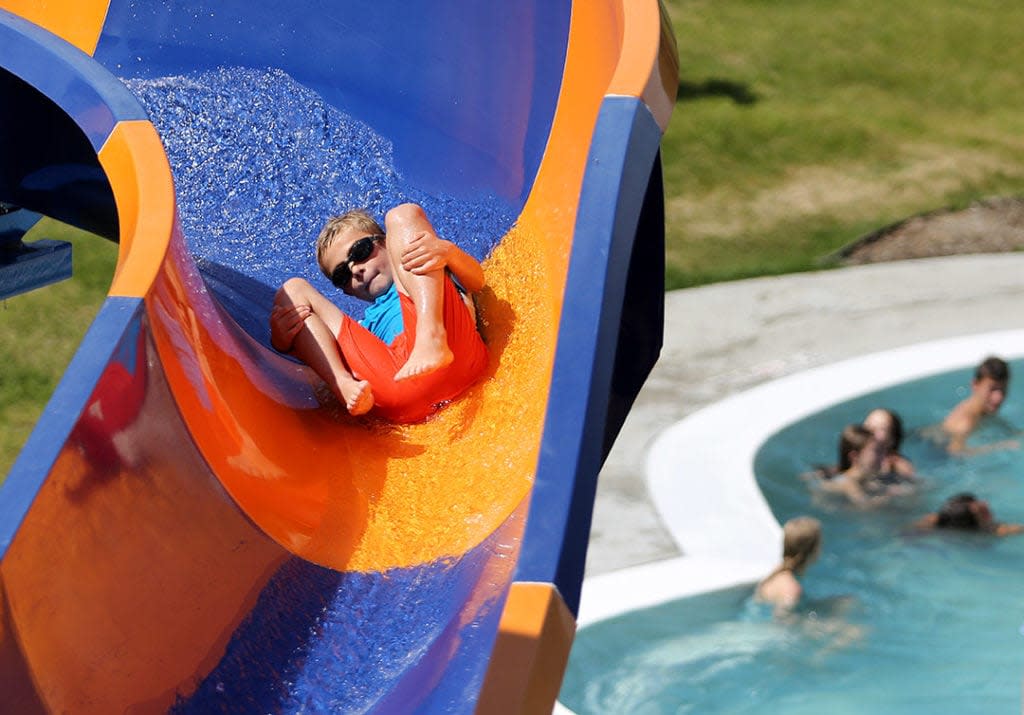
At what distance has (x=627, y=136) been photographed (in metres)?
3.24

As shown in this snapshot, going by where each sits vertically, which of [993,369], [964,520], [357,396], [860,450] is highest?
[357,396]

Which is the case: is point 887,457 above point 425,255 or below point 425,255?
below

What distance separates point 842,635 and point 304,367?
2.54m

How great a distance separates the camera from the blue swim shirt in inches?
155

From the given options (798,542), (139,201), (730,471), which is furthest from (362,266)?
(730,471)

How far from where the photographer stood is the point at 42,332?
700 cm

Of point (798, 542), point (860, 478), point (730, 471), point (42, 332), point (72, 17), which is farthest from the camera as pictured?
point (42, 332)

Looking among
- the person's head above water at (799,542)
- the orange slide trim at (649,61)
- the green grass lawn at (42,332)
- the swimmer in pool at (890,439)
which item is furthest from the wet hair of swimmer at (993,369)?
the green grass lawn at (42,332)

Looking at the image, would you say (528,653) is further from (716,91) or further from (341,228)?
(716,91)

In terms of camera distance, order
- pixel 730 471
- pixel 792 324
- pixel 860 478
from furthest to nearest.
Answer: pixel 792 324, pixel 860 478, pixel 730 471

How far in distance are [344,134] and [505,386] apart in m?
1.45

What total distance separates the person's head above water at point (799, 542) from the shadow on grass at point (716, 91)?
174 inches

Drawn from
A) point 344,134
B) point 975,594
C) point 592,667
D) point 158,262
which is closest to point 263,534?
point 158,262

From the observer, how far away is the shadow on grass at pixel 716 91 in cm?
942
